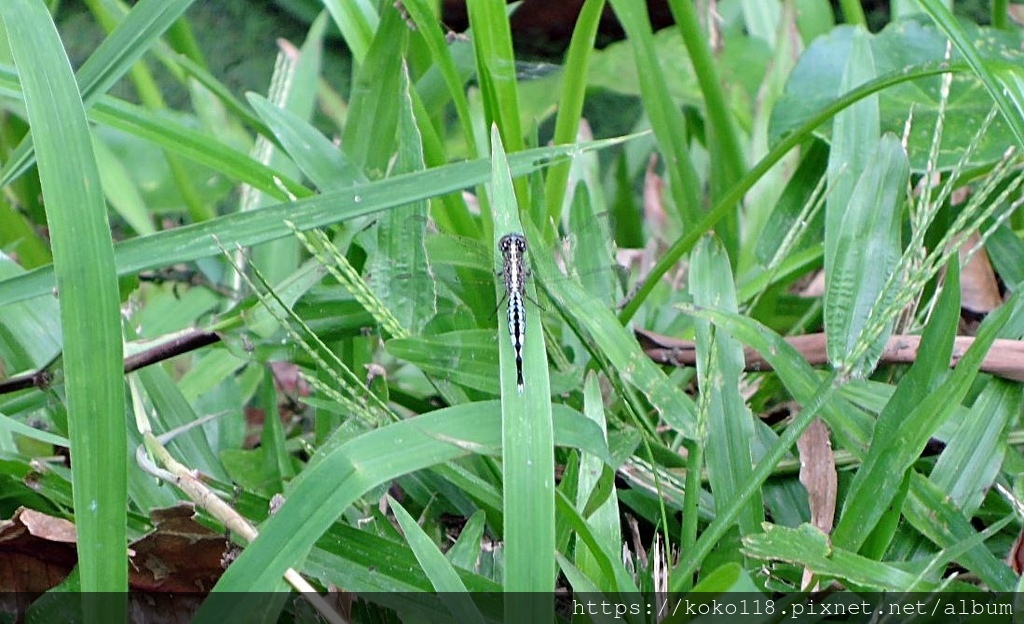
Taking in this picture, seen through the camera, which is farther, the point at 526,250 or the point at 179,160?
the point at 179,160

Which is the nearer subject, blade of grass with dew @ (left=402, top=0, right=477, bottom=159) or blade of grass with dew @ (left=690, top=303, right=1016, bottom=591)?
blade of grass with dew @ (left=690, top=303, right=1016, bottom=591)

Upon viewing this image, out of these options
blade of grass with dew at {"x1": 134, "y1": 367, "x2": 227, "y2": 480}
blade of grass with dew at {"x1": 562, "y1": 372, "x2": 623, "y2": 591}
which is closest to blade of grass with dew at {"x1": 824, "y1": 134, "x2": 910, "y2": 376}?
blade of grass with dew at {"x1": 562, "y1": 372, "x2": 623, "y2": 591}

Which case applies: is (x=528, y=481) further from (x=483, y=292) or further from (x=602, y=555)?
(x=483, y=292)

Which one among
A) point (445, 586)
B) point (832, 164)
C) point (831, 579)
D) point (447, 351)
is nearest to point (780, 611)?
point (831, 579)

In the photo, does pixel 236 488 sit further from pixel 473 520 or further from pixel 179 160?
pixel 179 160

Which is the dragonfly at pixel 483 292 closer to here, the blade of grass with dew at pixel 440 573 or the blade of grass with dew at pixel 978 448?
the blade of grass with dew at pixel 440 573

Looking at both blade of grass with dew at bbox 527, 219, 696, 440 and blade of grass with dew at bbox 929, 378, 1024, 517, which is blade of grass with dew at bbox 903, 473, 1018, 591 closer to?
blade of grass with dew at bbox 929, 378, 1024, 517

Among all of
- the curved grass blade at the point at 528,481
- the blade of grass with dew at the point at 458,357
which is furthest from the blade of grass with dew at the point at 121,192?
the curved grass blade at the point at 528,481

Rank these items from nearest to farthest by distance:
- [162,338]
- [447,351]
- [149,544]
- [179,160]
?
1. [149,544]
2. [447,351]
3. [162,338]
4. [179,160]
